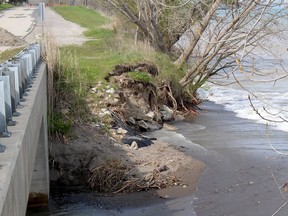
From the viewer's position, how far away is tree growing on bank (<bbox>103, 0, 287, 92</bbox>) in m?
17.5

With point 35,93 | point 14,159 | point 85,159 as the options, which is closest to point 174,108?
point 85,159

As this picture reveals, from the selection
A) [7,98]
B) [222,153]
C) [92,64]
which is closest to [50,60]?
[222,153]

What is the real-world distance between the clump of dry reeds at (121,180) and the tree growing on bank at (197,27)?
21.9 ft

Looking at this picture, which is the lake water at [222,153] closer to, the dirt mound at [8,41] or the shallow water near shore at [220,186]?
the shallow water near shore at [220,186]

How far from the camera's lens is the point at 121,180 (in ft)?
36.5

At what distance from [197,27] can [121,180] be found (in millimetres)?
8857

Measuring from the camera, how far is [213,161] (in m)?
13.0

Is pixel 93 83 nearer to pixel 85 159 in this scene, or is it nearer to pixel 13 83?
pixel 85 159

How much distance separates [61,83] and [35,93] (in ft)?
20.6

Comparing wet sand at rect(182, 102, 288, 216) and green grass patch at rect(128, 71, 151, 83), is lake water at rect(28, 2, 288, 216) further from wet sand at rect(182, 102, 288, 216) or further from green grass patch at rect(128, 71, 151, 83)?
green grass patch at rect(128, 71, 151, 83)

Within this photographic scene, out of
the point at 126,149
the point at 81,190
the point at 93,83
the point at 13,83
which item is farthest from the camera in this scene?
the point at 93,83

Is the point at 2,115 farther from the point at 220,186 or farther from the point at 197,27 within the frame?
the point at 197,27

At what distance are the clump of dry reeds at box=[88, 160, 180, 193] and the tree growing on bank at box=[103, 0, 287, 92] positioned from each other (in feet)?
21.9

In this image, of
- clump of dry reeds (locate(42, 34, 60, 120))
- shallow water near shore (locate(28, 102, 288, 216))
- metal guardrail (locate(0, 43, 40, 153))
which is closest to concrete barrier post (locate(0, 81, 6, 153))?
metal guardrail (locate(0, 43, 40, 153))
